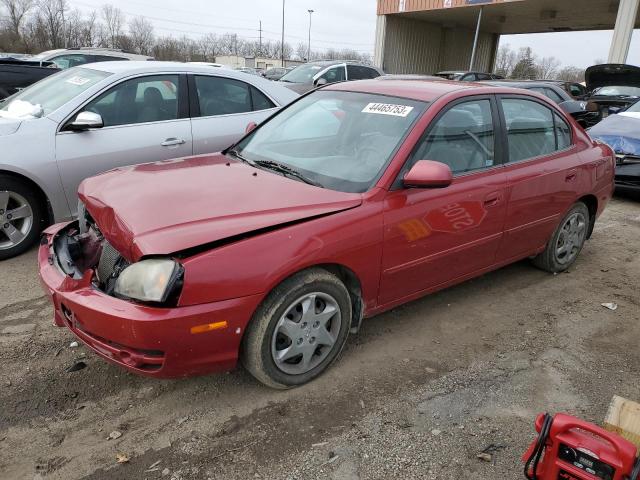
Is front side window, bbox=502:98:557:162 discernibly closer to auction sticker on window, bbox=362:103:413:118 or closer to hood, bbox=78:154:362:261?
auction sticker on window, bbox=362:103:413:118

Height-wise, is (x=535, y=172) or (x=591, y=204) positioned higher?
(x=535, y=172)

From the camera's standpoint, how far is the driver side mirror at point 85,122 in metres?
4.24

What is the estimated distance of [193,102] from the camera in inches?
198

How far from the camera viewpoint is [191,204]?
8.70 ft

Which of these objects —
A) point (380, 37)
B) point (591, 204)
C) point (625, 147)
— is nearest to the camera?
point (591, 204)

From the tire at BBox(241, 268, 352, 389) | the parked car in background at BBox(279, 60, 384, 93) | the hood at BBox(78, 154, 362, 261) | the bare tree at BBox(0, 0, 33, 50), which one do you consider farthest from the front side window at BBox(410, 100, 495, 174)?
the bare tree at BBox(0, 0, 33, 50)

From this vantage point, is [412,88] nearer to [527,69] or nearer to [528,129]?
[528,129]

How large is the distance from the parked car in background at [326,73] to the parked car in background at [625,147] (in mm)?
5908

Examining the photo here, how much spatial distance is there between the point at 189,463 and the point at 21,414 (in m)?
0.95

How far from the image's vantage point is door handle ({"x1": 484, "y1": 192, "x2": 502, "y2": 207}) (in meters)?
3.46

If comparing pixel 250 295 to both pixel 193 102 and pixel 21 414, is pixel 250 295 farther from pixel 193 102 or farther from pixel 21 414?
pixel 193 102

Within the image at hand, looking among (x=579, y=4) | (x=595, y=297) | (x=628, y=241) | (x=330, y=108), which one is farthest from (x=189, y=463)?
(x=579, y=4)

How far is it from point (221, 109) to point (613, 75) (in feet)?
44.9

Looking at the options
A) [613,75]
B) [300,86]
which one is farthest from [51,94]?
[613,75]
